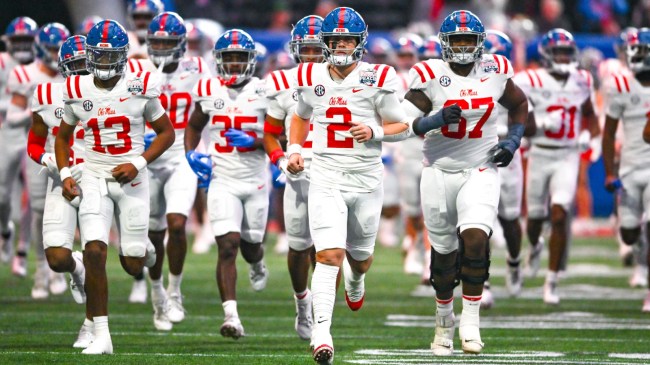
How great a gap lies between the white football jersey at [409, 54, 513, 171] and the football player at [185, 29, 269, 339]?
4.36 ft

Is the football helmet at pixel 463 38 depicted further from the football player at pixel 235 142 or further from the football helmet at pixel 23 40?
the football helmet at pixel 23 40

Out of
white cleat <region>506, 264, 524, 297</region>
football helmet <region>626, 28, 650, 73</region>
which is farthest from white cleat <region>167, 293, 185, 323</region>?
football helmet <region>626, 28, 650, 73</region>

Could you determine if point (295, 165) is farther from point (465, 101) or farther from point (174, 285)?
point (174, 285)

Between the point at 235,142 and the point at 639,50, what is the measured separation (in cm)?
309

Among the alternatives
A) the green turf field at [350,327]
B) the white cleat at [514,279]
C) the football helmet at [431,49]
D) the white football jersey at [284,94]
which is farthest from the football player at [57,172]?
the white cleat at [514,279]

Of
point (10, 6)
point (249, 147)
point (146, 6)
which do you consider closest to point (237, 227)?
point (249, 147)

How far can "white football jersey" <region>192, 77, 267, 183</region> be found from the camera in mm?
8742

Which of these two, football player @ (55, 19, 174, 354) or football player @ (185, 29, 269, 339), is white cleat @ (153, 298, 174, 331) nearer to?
football player @ (185, 29, 269, 339)

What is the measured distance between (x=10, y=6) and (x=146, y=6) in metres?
8.41

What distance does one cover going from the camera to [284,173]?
7953 mm

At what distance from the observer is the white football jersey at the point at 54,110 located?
8227 millimetres

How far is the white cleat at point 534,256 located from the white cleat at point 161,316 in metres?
3.48

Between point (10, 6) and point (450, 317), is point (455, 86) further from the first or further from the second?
point (10, 6)

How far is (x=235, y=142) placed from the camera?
28.5ft
